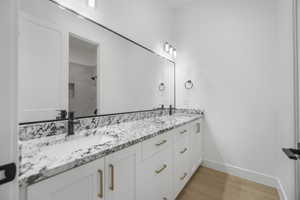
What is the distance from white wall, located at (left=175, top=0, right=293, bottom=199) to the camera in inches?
72.1

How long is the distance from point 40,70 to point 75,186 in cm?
86

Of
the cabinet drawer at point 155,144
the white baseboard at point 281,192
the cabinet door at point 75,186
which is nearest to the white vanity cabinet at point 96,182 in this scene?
the cabinet door at point 75,186

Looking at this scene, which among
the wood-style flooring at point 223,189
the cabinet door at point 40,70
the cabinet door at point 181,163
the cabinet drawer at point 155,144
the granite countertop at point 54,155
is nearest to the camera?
the granite countertop at point 54,155

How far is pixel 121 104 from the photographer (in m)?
1.67

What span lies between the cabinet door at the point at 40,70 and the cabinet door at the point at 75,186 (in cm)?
63

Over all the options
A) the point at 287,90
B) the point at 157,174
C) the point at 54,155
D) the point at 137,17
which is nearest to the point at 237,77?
the point at 287,90

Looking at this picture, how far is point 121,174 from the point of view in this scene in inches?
33.2

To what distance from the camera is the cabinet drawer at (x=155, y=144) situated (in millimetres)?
1047

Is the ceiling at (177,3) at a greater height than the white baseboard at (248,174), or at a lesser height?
greater

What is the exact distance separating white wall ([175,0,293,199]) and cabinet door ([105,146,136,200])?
5.79 ft

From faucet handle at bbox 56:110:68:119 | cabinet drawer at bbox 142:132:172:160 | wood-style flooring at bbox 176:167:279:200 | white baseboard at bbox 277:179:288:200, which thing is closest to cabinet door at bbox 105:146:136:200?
cabinet drawer at bbox 142:132:172:160

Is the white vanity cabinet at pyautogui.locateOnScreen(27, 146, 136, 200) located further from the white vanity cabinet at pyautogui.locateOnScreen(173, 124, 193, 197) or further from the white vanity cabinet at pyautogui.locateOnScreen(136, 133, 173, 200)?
the white vanity cabinet at pyautogui.locateOnScreen(173, 124, 193, 197)

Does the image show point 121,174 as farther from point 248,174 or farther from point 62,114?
point 248,174

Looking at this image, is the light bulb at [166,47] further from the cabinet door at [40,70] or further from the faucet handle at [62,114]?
the faucet handle at [62,114]
